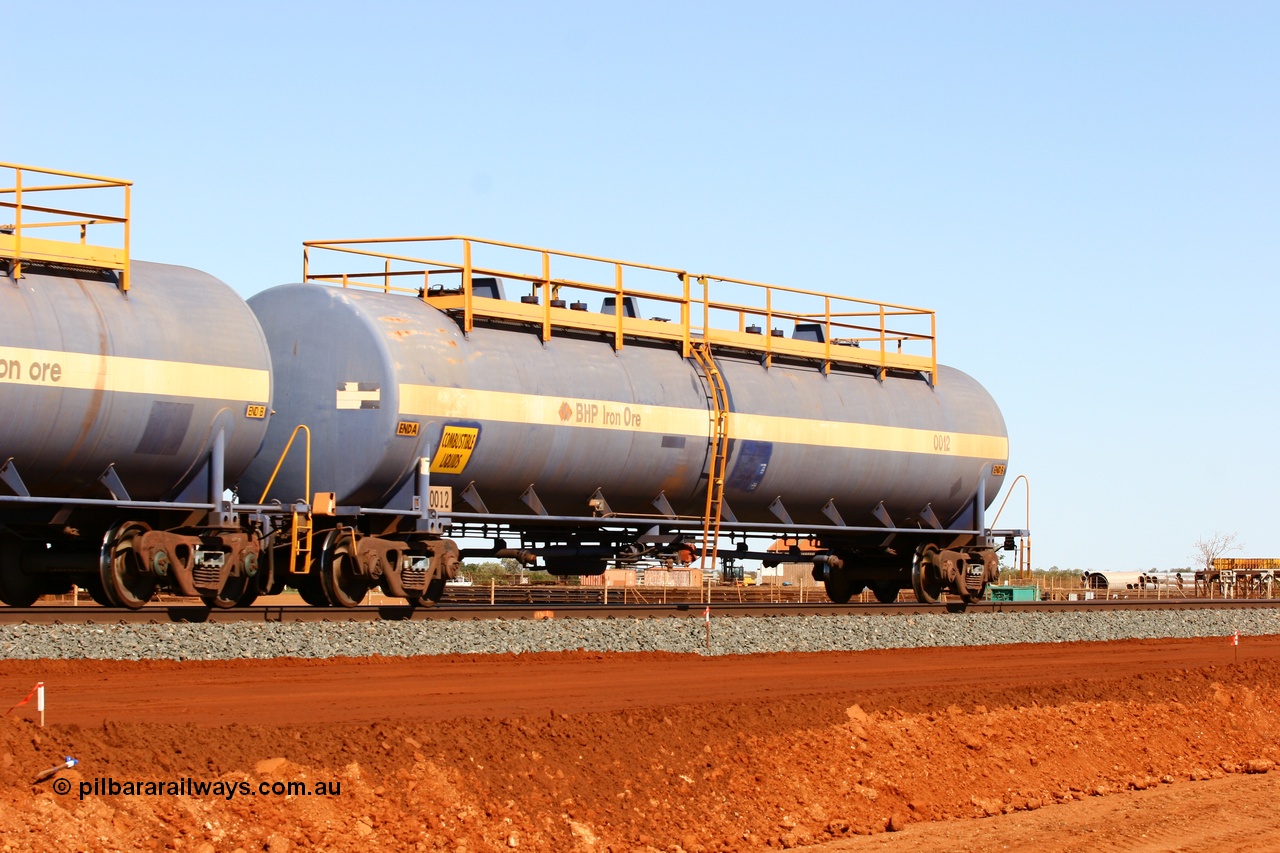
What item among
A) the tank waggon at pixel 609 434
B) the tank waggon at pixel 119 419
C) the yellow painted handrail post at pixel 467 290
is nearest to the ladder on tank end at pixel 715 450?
the tank waggon at pixel 609 434

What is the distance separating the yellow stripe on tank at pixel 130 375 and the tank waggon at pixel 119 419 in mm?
18

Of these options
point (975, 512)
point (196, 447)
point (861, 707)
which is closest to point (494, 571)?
point (975, 512)

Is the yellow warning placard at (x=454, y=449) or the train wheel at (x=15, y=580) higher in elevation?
the yellow warning placard at (x=454, y=449)

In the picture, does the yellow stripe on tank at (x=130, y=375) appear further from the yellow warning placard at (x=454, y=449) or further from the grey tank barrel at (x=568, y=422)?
the yellow warning placard at (x=454, y=449)

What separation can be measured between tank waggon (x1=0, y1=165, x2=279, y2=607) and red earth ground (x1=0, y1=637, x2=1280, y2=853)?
2.79 meters

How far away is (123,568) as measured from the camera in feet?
67.5

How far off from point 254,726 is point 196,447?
28.0ft

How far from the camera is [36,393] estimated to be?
19.1 m

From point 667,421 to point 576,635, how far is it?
14.9ft

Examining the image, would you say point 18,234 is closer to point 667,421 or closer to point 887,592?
point 667,421

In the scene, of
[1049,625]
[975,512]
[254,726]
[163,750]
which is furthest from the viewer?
[975,512]

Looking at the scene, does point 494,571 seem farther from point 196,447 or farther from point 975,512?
point 196,447

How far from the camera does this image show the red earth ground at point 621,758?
11281 mm

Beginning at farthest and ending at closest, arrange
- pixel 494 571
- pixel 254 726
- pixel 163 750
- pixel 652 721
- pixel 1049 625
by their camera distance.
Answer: pixel 494 571
pixel 1049 625
pixel 652 721
pixel 254 726
pixel 163 750
